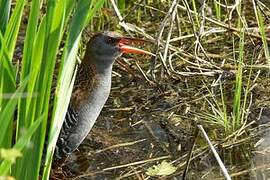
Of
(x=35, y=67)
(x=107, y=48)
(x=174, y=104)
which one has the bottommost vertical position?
(x=174, y=104)

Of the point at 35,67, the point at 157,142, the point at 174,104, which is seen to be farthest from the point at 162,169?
the point at 35,67

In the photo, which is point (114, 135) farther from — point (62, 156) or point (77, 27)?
point (77, 27)

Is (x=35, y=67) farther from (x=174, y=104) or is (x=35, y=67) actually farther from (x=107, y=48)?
(x=174, y=104)

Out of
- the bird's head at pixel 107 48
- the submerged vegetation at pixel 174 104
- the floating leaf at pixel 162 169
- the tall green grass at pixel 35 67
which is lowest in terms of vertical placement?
the floating leaf at pixel 162 169

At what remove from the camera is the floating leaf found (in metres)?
3.79

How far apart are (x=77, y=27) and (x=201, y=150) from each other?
70.0 inches

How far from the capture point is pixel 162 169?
12.6ft

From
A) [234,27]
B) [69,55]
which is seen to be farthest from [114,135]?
[69,55]

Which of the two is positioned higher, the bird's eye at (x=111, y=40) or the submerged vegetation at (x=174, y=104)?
the bird's eye at (x=111, y=40)

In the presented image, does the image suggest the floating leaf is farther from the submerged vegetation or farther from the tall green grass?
the tall green grass

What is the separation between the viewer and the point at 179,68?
4.94m

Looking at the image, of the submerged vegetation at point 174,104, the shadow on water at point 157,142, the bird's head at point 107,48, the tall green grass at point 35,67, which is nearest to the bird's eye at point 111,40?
the bird's head at point 107,48

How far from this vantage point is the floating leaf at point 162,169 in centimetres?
379

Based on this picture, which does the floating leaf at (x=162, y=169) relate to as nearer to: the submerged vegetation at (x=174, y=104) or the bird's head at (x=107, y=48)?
the submerged vegetation at (x=174, y=104)
